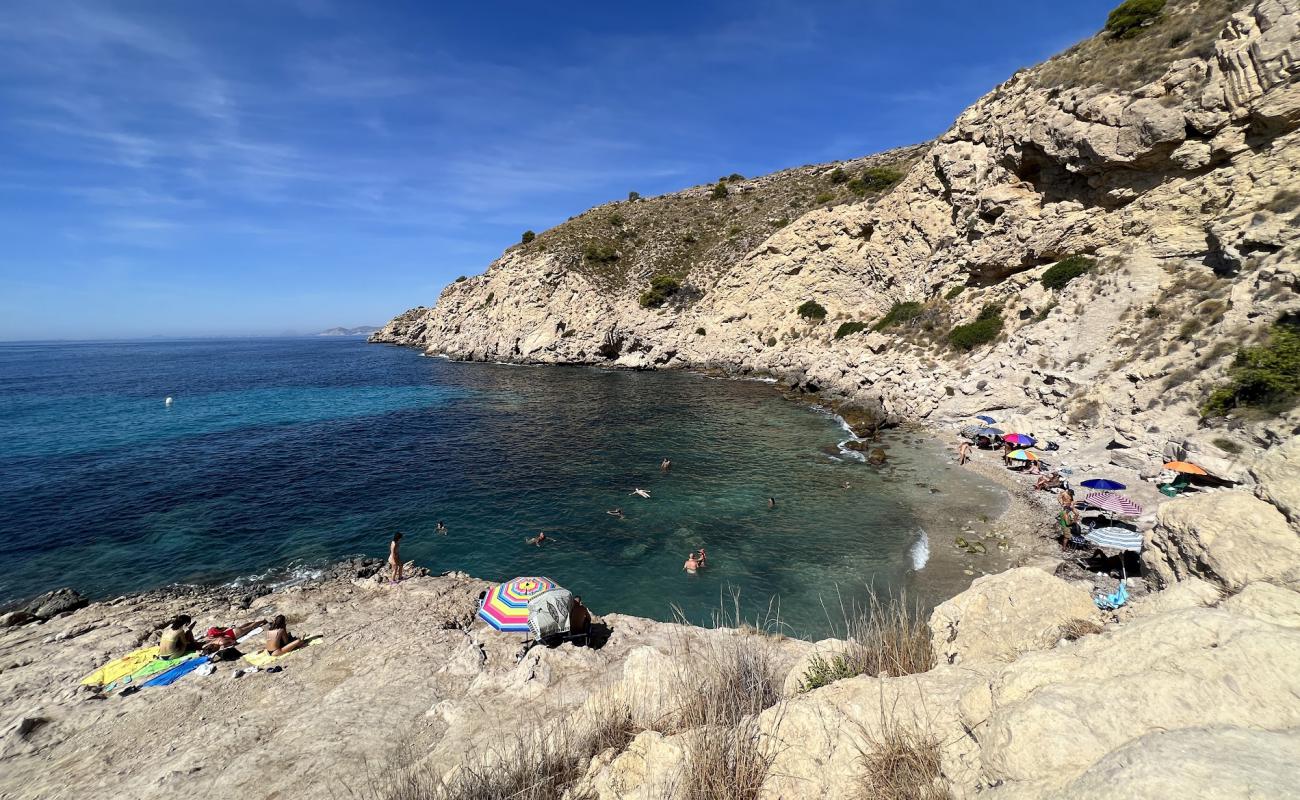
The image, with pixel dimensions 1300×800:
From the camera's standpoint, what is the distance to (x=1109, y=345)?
24734 millimetres

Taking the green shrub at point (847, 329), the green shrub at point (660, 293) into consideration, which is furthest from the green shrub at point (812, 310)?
the green shrub at point (660, 293)

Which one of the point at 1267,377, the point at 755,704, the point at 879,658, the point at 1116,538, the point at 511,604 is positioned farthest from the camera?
the point at 1267,377

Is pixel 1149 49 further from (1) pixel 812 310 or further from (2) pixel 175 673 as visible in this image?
(2) pixel 175 673

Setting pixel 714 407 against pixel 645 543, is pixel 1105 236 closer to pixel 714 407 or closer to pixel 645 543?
pixel 714 407

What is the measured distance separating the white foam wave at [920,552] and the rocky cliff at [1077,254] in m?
8.80

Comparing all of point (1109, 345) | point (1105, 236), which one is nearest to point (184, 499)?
point (1109, 345)

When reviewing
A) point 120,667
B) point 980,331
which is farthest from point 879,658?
point 980,331

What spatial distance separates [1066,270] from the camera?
30094 millimetres

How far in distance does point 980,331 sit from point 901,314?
1013 cm

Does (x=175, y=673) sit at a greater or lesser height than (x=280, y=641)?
lesser

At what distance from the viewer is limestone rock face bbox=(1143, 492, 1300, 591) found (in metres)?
5.06

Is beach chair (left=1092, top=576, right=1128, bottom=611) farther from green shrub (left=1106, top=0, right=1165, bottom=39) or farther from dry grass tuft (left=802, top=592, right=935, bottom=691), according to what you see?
green shrub (left=1106, top=0, right=1165, bottom=39)

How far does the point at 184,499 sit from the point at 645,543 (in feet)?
68.8

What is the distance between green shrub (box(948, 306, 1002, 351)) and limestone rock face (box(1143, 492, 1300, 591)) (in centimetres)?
3045
